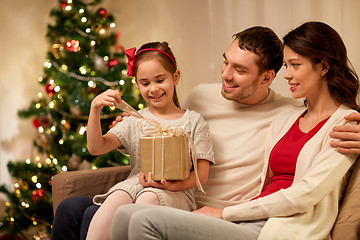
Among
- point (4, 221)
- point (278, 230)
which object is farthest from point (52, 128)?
point (278, 230)

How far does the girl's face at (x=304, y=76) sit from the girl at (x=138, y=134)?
47 cm

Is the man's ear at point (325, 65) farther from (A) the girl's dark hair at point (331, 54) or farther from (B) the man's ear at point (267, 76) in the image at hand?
(B) the man's ear at point (267, 76)

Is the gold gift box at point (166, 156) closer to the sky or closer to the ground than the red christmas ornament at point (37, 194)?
closer to the sky

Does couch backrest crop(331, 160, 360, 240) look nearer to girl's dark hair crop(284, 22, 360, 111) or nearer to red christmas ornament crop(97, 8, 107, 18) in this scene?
girl's dark hair crop(284, 22, 360, 111)

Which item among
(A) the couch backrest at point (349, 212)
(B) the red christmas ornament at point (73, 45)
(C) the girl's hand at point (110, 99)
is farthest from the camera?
(B) the red christmas ornament at point (73, 45)

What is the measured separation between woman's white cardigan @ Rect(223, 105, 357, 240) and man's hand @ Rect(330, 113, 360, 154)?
26 mm

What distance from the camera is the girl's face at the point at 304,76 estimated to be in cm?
178

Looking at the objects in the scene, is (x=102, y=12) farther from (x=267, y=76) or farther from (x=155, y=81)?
(x=267, y=76)

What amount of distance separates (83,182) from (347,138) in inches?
48.4

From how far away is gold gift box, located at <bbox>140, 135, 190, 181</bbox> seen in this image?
1.78 meters

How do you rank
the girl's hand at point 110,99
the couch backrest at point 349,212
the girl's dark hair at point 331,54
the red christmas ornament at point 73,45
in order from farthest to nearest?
the red christmas ornament at point 73,45 < the girl's hand at point 110,99 < the girl's dark hair at point 331,54 < the couch backrest at point 349,212

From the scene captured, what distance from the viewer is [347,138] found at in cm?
160

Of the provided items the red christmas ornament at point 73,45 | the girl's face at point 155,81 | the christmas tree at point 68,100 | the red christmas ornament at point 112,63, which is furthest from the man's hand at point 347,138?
the red christmas ornament at point 73,45

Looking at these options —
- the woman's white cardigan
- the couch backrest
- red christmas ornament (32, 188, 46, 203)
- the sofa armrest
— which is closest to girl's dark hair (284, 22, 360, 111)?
the woman's white cardigan
